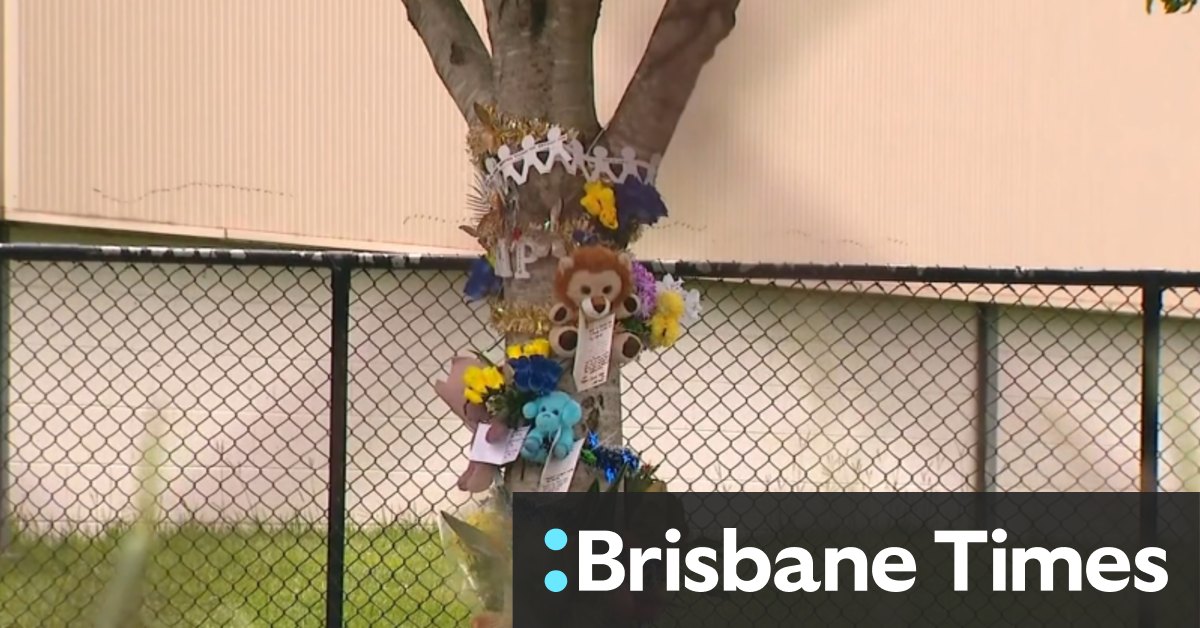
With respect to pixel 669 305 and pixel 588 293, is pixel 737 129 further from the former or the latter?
pixel 588 293

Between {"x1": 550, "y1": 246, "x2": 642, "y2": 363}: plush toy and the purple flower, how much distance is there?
0.03 meters

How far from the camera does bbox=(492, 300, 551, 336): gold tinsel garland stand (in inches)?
102

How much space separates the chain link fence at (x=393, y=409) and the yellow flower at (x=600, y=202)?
1700 mm

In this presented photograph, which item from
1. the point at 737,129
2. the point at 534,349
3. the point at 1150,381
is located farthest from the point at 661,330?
the point at 737,129

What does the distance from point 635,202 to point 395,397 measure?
292cm

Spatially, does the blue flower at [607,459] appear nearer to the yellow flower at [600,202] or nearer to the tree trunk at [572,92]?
the tree trunk at [572,92]

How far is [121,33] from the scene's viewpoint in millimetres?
5078

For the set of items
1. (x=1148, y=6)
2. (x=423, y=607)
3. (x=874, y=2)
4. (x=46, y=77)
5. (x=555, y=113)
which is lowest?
(x=423, y=607)

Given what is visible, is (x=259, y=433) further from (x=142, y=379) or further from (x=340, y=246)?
(x=340, y=246)

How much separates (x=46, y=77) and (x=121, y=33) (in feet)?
1.16

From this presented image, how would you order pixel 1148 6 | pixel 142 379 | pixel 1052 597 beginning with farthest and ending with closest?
pixel 142 379 → pixel 1052 597 → pixel 1148 6

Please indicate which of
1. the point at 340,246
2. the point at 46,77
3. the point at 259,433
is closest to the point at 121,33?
the point at 46,77

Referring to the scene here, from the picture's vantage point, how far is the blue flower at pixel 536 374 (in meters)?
2.52

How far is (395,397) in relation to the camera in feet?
17.3
